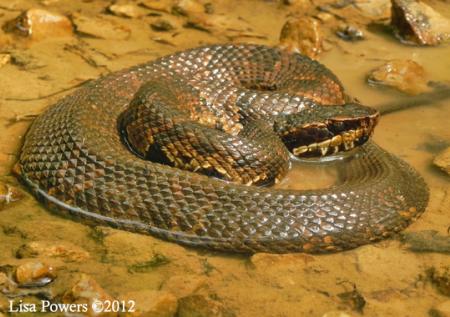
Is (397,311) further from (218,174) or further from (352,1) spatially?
(352,1)

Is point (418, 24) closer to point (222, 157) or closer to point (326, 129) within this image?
point (326, 129)

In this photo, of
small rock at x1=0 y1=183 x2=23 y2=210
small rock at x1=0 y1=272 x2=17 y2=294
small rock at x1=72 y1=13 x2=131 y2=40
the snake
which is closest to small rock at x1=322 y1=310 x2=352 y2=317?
the snake

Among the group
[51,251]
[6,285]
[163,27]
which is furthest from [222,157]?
[163,27]

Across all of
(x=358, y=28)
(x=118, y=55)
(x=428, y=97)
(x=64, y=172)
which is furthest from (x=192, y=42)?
(x=64, y=172)

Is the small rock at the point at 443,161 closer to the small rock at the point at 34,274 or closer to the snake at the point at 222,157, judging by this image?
the snake at the point at 222,157

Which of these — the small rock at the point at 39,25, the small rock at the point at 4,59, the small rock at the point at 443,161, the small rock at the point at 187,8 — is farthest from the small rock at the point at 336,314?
the small rock at the point at 187,8

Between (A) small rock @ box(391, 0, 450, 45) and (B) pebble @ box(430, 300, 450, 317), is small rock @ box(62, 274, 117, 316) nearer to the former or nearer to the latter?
(B) pebble @ box(430, 300, 450, 317)
